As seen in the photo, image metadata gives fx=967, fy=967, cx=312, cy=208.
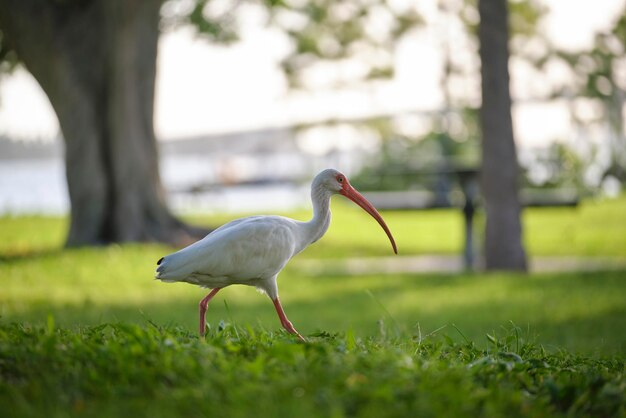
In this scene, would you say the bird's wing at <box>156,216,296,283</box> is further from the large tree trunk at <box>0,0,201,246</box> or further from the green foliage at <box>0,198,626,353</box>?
the large tree trunk at <box>0,0,201,246</box>

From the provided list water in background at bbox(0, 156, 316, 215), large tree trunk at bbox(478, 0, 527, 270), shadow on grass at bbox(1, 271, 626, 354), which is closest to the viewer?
shadow on grass at bbox(1, 271, 626, 354)

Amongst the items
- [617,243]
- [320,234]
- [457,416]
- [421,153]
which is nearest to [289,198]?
[421,153]

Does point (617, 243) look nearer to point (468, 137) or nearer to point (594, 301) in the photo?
point (594, 301)

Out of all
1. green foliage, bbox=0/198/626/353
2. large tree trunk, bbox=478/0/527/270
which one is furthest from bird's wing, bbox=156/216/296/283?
large tree trunk, bbox=478/0/527/270

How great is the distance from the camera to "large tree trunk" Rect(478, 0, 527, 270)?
14.1 meters

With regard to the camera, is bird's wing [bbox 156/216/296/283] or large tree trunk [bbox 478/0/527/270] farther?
large tree trunk [bbox 478/0/527/270]

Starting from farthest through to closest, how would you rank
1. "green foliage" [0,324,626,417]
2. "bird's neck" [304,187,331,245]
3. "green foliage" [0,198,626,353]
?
"green foliage" [0,198,626,353] < "bird's neck" [304,187,331,245] < "green foliage" [0,324,626,417]

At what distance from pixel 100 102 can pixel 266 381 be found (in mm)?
12262

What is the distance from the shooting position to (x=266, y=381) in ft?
13.5

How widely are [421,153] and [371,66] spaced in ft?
23.0

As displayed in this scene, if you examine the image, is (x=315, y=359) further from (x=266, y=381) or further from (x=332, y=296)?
(x=332, y=296)

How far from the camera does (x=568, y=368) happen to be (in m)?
5.16

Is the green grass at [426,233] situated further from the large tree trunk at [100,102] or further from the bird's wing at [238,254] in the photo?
the bird's wing at [238,254]

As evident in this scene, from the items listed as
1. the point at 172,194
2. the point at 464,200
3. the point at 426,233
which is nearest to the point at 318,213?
the point at 464,200
